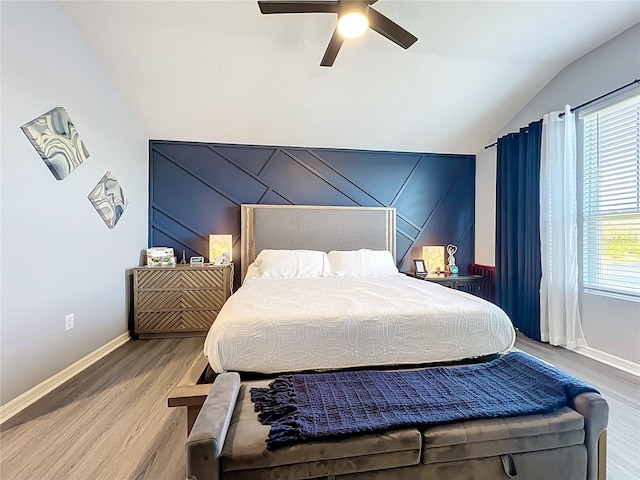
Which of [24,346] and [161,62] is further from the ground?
[161,62]

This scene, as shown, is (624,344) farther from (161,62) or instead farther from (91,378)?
(161,62)

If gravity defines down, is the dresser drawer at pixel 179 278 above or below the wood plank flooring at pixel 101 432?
above

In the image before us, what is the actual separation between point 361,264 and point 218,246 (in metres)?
1.83

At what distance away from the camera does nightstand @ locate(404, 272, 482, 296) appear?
403 centimetres

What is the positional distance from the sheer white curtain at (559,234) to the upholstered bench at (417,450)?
2.08m

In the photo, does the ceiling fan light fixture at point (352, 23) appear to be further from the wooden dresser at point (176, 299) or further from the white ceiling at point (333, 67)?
the wooden dresser at point (176, 299)

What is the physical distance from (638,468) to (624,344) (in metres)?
1.55

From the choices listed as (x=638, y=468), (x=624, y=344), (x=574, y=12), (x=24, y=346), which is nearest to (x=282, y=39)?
(x=574, y=12)

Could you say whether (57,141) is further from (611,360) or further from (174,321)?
(611,360)

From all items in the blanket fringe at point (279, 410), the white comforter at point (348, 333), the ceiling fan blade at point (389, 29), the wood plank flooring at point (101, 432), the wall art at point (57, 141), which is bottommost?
the wood plank flooring at point (101, 432)

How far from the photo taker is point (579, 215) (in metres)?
3.09

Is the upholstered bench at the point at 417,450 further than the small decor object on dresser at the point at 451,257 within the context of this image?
No

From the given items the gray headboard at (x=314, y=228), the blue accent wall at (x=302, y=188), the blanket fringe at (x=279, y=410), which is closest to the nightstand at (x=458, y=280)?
the blue accent wall at (x=302, y=188)

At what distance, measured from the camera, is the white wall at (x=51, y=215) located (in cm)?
198
